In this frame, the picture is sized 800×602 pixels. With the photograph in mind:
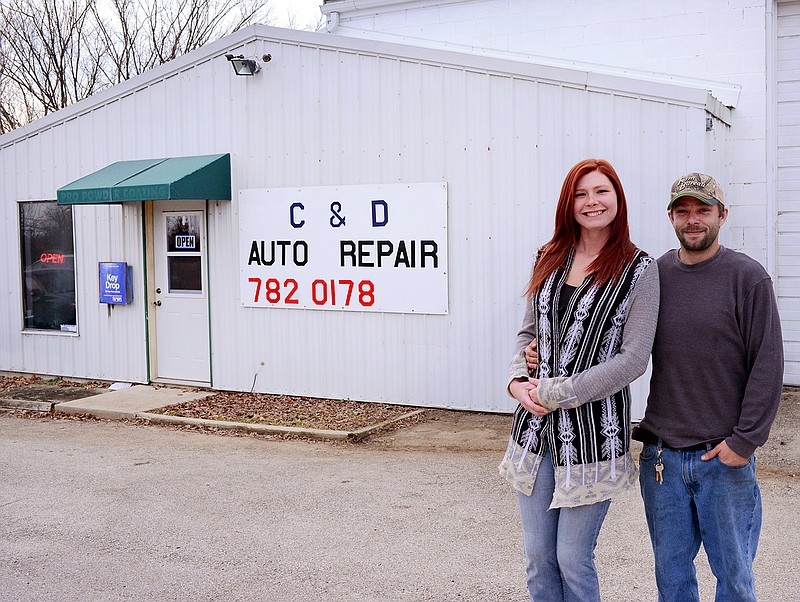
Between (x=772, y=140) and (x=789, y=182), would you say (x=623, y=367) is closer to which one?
(x=772, y=140)

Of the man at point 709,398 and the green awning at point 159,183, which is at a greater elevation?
the green awning at point 159,183

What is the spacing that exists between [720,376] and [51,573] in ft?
12.9

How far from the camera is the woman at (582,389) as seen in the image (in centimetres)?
343

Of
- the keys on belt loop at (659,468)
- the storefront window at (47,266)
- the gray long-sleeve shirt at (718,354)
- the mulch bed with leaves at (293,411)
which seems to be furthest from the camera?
the storefront window at (47,266)

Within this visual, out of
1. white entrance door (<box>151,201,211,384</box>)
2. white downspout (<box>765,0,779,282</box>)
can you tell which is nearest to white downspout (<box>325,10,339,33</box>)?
white entrance door (<box>151,201,211,384</box>)

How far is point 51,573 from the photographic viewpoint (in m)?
5.46

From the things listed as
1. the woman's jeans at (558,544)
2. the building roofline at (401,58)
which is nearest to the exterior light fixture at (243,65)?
the building roofline at (401,58)

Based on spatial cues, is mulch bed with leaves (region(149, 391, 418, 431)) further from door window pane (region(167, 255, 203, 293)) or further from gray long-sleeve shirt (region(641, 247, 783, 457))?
gray long-sleeve shirt (region(641, 247, 783, 457))

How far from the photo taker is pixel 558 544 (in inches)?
137

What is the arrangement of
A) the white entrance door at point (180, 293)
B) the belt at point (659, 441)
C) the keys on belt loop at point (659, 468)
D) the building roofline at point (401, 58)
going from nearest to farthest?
the belt at point (659, 441)
the keys on belt loop at point (659, 468)
the building roofline at point (401, 58)
the white entrance door at point (180, 293)

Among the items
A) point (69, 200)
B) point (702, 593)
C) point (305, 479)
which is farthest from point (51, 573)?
point (69, 200)

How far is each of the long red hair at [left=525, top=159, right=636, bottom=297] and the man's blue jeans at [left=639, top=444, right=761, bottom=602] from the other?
2.32ft

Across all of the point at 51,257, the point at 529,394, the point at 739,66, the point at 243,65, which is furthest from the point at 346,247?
the point at 529,394

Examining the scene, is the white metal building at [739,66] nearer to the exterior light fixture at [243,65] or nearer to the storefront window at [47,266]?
the exterior light fixture at [243,65]
